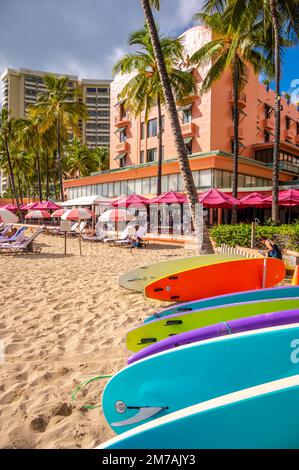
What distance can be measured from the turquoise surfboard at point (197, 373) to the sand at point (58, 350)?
18.8 inches

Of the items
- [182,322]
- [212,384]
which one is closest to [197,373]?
[212,384]

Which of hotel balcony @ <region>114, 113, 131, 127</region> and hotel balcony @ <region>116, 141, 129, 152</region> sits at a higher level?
hotel balcony @ <region>114, 113, 131, 127</region>

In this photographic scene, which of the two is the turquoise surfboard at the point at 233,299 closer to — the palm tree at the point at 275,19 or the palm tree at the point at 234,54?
the palm tree at the point at 275,19

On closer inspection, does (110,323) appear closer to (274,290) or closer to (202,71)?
(274,290)

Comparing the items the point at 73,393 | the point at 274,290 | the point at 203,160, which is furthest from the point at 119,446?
the point at 203,160

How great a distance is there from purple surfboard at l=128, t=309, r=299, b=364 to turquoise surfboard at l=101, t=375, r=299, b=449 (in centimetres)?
82

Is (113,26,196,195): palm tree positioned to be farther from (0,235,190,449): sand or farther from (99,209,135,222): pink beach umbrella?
(0,235,190,449): sand

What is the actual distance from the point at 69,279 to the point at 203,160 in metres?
19.1

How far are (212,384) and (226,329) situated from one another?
539 mm

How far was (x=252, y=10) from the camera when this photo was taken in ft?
45.8

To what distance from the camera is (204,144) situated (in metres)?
28.5

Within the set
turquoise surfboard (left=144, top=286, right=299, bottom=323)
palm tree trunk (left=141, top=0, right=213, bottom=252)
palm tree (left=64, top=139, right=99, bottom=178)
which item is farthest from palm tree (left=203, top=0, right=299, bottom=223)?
palm tree (left=64, top=139, right=99, bottom=178)

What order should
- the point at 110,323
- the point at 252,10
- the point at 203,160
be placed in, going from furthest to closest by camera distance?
1. the point at 203,160
2. the point at 252,10
3. the point at 110,323

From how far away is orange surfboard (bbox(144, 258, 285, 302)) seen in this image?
5.53m
